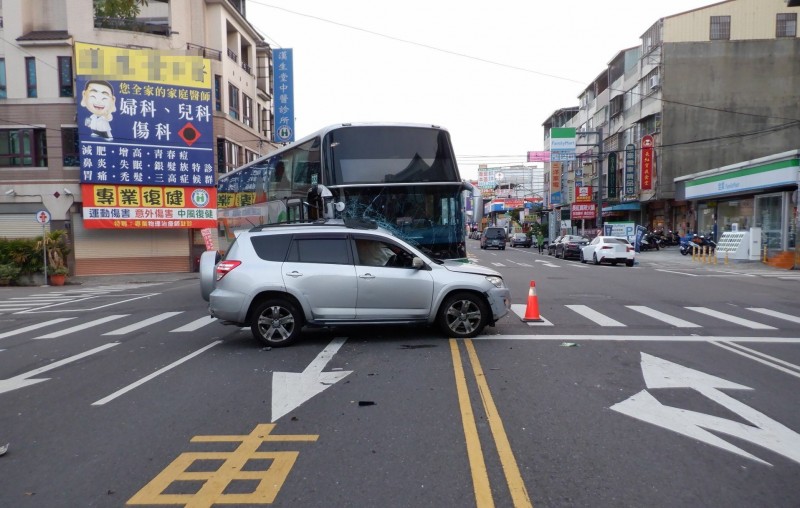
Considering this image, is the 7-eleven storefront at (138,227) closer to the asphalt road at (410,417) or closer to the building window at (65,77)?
the building window at (65,77)

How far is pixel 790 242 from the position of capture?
27.4 metres

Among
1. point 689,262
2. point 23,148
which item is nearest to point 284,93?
point 23,148

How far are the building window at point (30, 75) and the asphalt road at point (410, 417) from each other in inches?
864

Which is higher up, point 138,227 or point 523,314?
point 138,227

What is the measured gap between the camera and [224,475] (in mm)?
4512

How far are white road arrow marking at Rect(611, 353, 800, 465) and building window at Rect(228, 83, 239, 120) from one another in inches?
1202

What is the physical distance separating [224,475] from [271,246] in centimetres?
521

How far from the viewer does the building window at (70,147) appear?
28.7 metres

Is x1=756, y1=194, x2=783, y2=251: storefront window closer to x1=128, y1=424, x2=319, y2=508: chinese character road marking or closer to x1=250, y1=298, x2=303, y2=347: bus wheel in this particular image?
x1=250, y1=298, x2=303, y2=347: bus wheel

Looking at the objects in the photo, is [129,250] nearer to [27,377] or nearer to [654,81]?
[27,377]

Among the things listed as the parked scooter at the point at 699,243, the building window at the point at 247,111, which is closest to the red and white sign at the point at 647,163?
the parked scooter at the point at 699,243

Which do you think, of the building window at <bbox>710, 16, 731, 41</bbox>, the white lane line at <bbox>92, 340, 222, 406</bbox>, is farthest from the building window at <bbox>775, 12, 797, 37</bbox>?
the white lane line at <bbox>92, 340, 222, 406</bbox>

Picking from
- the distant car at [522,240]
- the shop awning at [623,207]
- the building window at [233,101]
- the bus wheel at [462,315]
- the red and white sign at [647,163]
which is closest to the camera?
the bus wheel at [462,315]

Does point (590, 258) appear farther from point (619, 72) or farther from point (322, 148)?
point (619, 72)
